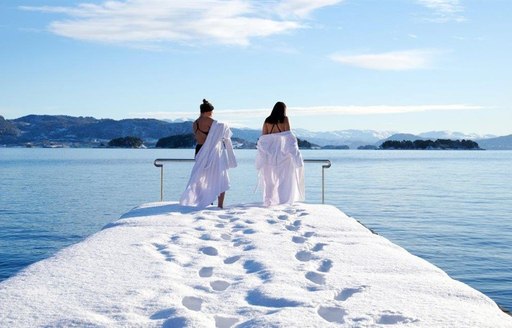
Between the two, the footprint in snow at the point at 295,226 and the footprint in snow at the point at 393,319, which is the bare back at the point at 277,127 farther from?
the footprint in snow at the point at 393,319

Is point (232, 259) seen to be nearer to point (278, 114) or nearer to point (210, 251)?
point (210, 251)

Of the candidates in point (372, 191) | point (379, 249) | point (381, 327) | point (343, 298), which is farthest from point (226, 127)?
point (372, 191)

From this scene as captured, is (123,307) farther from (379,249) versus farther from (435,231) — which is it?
(435,231)

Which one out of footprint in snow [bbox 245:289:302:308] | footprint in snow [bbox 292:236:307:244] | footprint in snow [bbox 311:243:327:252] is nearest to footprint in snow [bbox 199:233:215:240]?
footprint in snow [bbox 292:236:307:244]

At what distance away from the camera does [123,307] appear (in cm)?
466

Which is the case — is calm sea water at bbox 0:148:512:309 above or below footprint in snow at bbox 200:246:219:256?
below

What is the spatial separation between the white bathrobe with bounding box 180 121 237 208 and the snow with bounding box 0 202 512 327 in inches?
132

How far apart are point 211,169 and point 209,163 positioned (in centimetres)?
14

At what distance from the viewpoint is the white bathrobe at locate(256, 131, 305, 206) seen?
477 inches

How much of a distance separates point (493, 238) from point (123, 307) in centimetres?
1538

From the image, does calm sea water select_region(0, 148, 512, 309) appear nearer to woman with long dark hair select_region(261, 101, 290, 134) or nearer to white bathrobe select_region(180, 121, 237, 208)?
white bathrobe select_region(180, 121, 237, 208)

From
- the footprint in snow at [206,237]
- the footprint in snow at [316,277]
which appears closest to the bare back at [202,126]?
the footprint in snow at [206,237]

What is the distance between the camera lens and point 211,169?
38.5 ft

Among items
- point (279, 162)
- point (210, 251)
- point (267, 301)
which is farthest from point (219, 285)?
point (279, 162)
